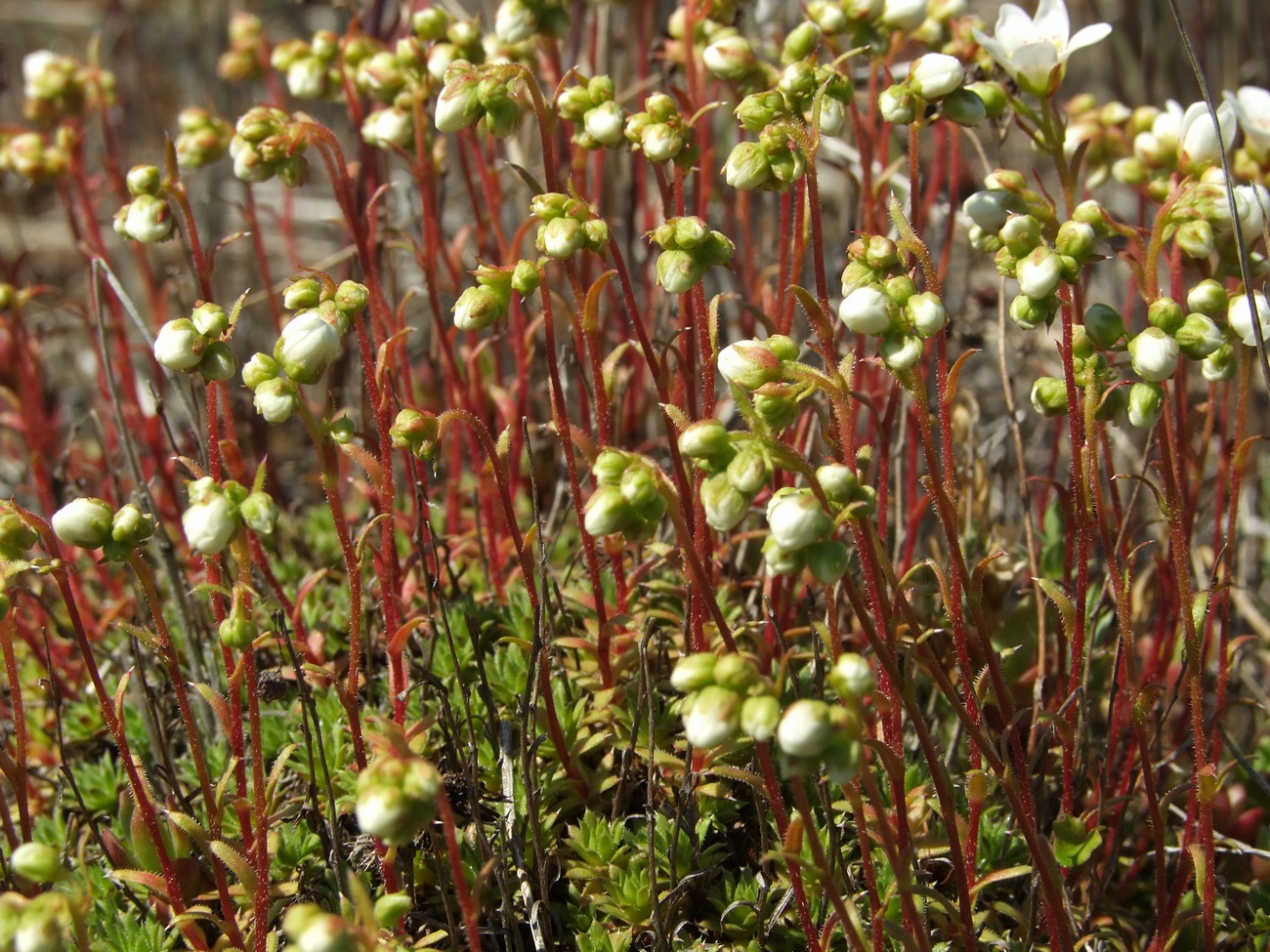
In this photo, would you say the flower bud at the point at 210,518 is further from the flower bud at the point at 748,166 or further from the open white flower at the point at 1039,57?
the open white flower at the point at 1039,57

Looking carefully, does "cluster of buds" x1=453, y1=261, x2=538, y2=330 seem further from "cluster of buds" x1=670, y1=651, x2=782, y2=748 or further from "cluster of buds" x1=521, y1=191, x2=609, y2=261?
"cluster of buds" x1=670, y1=651, x2=782, y2=748

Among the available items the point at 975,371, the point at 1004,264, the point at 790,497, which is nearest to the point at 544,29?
the point at 1004,264

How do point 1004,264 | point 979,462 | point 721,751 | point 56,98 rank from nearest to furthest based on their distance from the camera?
point 1004,264 → point 721,751 → point 979,462 → point 56,98

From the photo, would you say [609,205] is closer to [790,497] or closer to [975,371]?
[975,371]

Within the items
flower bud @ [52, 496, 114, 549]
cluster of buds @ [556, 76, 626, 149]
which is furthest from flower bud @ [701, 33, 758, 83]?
flower bud @ [52, 496, 114, 549]

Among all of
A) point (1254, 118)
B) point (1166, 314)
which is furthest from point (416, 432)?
point (1254, 118)

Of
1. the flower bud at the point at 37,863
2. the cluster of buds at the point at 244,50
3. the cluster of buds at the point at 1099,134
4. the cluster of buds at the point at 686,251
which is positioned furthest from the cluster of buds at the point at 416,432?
the cluster of buds at the point at 244,50

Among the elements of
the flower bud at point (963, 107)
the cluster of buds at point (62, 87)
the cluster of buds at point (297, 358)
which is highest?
the cluster of buds at point (62, 87)
